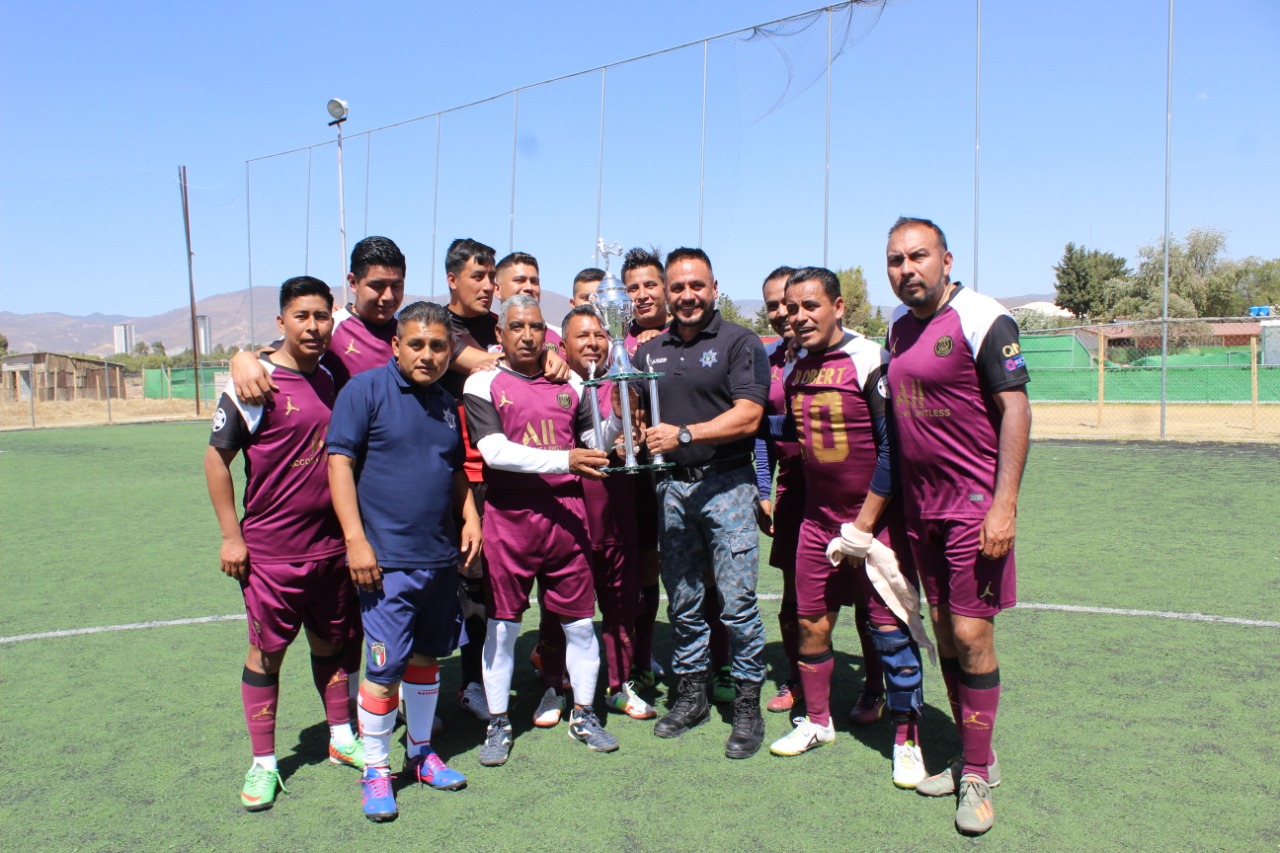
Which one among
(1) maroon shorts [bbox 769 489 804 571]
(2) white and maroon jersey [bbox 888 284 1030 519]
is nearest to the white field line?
(1) maroon shorts [bbox 769 489 804 571]

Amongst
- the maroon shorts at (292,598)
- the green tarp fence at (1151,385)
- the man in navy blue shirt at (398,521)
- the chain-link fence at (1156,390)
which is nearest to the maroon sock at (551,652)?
the man in navy blue shirt at (398,521)

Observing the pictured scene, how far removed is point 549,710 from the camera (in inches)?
168

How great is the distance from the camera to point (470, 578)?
14.8ft

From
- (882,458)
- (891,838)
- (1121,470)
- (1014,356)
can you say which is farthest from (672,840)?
(1121,470)

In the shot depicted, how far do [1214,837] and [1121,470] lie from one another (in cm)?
1015

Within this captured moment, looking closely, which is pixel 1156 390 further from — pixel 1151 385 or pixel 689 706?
pixel 689 706

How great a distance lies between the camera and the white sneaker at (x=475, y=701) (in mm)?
4371

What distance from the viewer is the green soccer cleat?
134 inches

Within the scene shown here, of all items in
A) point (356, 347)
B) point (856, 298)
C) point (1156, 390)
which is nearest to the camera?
point (356, 347)

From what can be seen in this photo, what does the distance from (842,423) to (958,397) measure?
609 mm

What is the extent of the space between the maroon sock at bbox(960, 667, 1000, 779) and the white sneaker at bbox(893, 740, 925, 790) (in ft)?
0.77

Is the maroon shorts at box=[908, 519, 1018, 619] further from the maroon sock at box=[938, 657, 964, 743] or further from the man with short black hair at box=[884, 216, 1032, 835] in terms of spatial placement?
the maroon sock at box=[938, 657, 964, 743]

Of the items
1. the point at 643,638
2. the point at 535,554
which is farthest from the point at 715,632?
the point at 535,554

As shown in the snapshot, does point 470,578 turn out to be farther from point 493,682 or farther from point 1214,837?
point 1214,837
